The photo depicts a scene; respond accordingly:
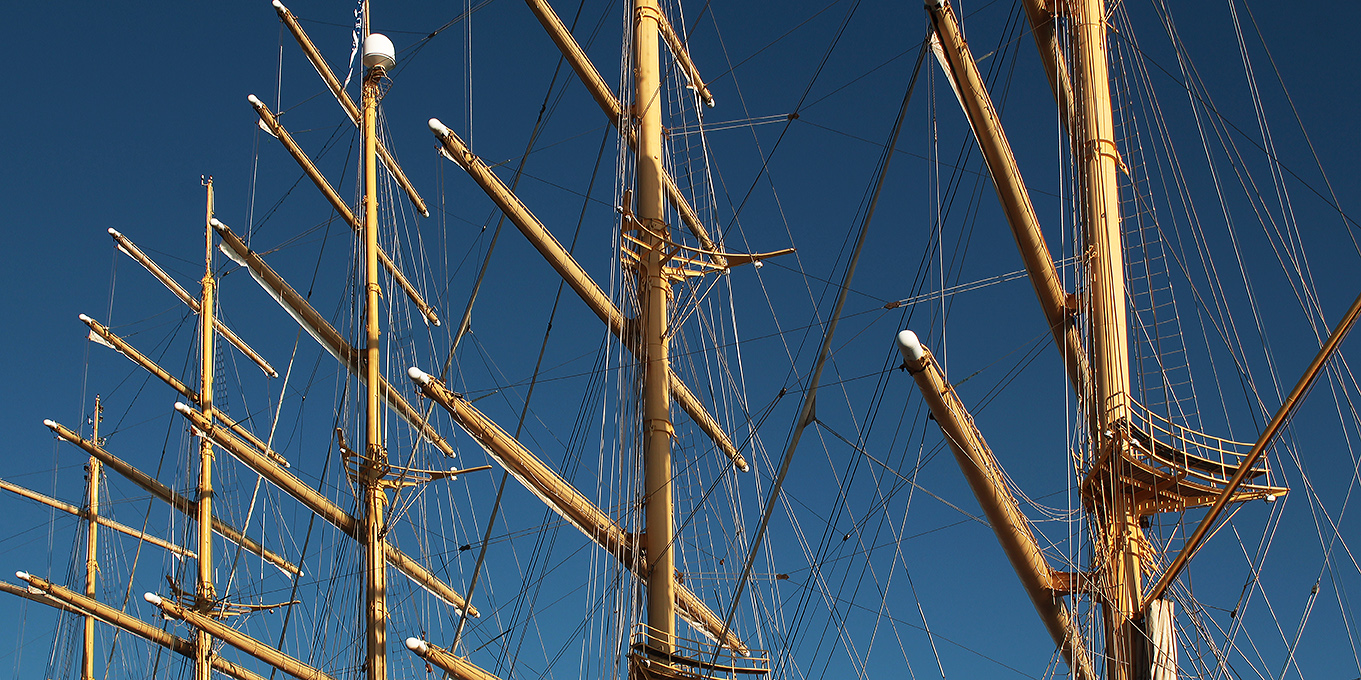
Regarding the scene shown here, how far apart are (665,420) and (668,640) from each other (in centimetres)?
333

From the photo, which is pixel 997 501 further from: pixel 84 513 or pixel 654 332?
pixel 84 513

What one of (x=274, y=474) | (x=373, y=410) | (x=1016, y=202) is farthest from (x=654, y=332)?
(x=274, y=474)

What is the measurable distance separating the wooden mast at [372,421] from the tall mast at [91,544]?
842 inches

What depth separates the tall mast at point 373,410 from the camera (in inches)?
1007

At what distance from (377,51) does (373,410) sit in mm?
7825

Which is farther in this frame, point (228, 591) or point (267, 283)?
point (228, 591)

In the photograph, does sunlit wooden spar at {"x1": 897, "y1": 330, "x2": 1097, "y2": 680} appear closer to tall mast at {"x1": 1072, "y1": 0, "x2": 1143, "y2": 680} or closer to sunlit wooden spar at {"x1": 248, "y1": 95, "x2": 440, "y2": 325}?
tall mast at {"x1": 1072, "y1": 0, "x2": 1143, "y2": 680}

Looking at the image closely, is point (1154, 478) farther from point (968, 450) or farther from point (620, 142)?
point (620, 142)

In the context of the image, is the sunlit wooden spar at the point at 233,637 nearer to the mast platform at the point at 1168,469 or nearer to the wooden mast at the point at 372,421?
the wooden mast at the point at 372,421

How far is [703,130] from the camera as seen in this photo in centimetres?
2425

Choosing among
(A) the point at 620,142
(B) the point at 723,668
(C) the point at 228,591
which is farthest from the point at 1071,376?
(C) the point at 228,591

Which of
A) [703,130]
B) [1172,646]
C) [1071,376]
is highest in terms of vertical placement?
[703,130]

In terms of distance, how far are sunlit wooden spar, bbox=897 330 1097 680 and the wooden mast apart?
A: 1220cm

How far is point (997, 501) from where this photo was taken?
54.7 ft
